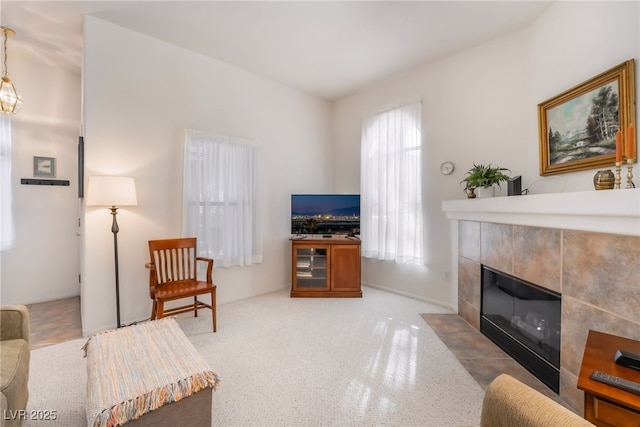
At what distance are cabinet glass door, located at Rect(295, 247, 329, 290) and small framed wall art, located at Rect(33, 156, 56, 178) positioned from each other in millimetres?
3452

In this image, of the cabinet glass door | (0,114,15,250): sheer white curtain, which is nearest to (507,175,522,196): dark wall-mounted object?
the cabinet glass door

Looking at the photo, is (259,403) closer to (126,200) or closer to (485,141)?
(126,200)

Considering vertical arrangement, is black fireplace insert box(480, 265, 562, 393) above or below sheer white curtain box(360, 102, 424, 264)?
below

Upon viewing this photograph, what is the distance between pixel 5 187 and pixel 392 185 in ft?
16.2

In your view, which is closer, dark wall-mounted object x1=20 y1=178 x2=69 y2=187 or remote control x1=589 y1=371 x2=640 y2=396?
remote control x1=589 y1=371 x2=640 y2=396

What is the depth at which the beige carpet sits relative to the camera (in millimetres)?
1720

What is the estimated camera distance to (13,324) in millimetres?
1674

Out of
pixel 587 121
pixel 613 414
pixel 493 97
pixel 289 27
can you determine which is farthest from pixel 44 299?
pixel 587 121

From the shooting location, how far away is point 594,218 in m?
1.63

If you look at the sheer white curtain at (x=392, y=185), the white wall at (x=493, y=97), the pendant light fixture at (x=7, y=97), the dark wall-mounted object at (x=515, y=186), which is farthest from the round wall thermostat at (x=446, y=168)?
the pendant light fixture at (x=7, y=97)

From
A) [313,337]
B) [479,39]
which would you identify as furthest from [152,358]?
[479,39]

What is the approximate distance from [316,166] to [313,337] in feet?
9.70

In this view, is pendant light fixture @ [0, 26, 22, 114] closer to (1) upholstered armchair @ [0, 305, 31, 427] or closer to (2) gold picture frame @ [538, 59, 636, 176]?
(1) upholstered armchair @ [0, 305, 31, 427]

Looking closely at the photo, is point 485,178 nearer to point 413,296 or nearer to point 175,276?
point 413,296
